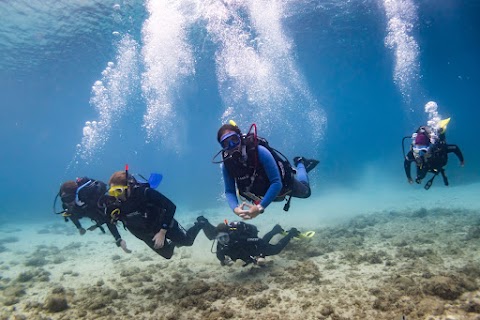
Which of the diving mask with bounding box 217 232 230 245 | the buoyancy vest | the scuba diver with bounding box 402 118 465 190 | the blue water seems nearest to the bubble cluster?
the blue water

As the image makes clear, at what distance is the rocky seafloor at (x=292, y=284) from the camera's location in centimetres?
471

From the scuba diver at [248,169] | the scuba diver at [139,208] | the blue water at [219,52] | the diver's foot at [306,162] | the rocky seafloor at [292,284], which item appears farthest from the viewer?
the blue water at [219,52]

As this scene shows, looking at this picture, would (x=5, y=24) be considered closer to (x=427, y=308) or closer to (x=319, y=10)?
(x=319, y=10)

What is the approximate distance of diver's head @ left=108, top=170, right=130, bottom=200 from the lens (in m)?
5.68

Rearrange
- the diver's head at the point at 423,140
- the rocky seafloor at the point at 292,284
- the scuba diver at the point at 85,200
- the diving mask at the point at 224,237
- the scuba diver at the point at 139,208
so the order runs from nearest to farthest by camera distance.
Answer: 1. the rocky seafloor at the point at 292,284
2. the scuba diver at the point at 139,208
3. the diving mask at the point at 224,237
4. the scuba diver at the point at 85,200
5. the diver's head at the point at 423,140

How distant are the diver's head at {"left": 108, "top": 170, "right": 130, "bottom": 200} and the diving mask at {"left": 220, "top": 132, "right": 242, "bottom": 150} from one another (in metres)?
2.04

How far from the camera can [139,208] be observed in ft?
20.1

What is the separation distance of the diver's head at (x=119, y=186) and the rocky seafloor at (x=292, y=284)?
6.85ft

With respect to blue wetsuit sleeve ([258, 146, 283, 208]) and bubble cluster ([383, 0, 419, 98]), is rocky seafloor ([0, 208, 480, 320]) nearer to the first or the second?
A: blue wetsuit sleeve ([258, 146, 283, 208])

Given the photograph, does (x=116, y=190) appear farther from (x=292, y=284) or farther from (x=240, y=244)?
(x=292, y=284)

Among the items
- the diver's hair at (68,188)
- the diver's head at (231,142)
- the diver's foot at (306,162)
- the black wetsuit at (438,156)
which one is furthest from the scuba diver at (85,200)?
the black wetsuit at (438,156)

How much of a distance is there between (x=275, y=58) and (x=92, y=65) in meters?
18.8

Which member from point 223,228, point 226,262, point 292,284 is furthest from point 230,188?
point 226,262

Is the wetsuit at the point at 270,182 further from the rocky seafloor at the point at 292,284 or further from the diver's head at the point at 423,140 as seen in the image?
the diver's head at the point at 423,140
